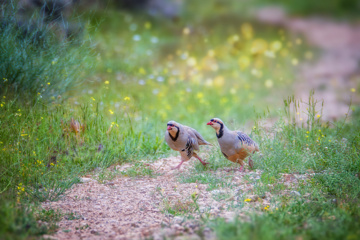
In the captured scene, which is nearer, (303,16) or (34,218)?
(34,218)

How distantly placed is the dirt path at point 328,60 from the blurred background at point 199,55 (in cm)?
4

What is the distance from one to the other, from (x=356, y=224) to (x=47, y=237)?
267 cm

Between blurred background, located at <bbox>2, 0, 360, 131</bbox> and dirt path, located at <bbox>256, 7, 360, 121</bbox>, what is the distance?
0.12ft

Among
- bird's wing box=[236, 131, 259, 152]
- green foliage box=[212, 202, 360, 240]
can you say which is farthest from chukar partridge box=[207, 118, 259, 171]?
green foliage box=[212, 202, 360, 240]

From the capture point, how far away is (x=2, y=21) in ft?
18.7

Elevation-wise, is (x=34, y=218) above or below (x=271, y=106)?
below

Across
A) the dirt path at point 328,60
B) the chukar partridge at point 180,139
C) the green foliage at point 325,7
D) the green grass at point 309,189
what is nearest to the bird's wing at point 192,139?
the chukar partridge at point 180,139

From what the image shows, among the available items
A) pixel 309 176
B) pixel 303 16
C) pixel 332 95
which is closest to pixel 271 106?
pixel 332 95

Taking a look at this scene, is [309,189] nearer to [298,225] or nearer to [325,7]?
[298,225]

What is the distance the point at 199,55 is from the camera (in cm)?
1151

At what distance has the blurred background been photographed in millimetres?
6254

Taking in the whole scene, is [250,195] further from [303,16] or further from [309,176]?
[303,16]

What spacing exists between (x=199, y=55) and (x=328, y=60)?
511cm

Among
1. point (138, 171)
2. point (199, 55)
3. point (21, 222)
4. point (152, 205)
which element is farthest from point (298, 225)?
point (199, 55)
